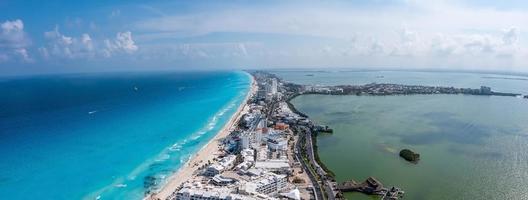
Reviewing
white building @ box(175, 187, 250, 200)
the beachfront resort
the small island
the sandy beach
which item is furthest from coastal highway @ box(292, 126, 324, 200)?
the small island

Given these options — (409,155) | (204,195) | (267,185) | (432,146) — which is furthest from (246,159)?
(432,146)

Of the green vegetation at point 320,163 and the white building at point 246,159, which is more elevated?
the white building at point 246,159

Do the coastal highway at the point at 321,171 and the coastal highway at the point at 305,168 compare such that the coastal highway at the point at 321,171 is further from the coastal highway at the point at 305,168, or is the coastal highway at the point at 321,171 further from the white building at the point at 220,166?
the white building at the point at 220,166

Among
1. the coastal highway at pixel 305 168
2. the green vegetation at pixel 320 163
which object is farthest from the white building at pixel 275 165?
the green vegetation at pixel 320 163

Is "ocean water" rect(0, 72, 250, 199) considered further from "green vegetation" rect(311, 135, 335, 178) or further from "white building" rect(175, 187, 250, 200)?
"green vegetation" rect(311, 135, 335, 178)

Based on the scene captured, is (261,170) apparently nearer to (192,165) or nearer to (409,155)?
(192,165)
